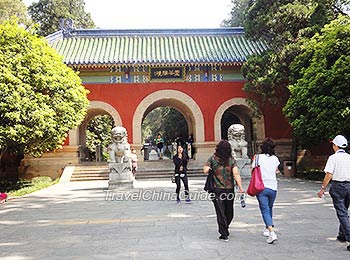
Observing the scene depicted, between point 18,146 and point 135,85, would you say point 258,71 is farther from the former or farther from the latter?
point 18,146

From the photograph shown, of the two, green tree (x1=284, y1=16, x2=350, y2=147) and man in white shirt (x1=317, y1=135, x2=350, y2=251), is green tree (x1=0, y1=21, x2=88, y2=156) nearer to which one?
green tree (x1=284, y1=16, x2=350, y2=147)

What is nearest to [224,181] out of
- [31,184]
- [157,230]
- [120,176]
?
[157,230]

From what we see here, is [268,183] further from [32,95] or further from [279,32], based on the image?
[279,32]

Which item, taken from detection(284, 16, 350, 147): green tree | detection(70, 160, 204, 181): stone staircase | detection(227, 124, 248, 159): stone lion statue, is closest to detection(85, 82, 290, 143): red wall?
detection(70, 160, 204, 181): stone staircase

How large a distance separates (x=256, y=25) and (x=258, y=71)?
1.92 metres

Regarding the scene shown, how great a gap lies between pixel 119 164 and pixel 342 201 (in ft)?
24.7

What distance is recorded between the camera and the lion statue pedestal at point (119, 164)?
1066 centimetres

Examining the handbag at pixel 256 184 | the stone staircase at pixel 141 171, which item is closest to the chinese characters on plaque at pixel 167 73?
the stone staircase at pixel 141 171

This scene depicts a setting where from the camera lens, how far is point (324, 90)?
36.0 ft

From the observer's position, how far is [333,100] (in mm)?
10398

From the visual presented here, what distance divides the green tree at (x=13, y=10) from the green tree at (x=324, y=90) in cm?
2225

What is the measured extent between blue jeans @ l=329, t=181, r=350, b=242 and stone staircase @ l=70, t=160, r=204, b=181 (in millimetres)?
10399

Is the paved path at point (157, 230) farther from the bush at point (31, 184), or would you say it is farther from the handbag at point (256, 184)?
the bush at point (31, 184)

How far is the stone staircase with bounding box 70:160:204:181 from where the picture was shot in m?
14.5
